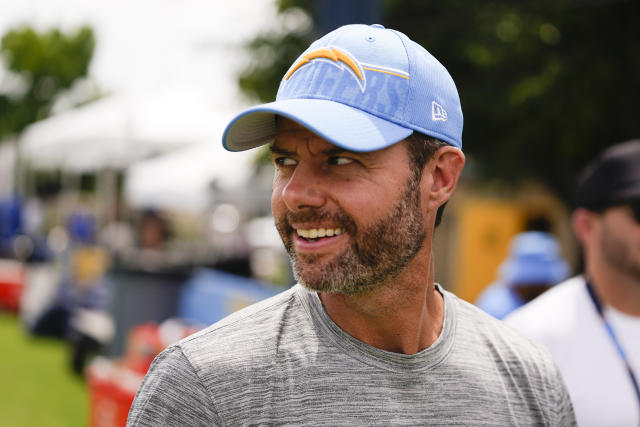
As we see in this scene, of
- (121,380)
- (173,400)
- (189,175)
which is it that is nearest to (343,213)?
(173,400)

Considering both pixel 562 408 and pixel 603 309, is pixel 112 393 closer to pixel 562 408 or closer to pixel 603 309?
pixel 603 309

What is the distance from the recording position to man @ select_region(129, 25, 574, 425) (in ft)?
5.39

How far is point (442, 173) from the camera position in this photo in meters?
1.96

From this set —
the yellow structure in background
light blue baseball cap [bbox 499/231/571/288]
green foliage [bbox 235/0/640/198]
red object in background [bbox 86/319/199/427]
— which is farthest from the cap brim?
the yellow structure in background

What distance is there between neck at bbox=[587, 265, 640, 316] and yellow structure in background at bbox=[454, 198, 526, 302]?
13058 millimetres

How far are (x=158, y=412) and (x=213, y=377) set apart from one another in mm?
136

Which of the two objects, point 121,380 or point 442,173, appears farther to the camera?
point 121,380

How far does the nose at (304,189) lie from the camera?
173cm

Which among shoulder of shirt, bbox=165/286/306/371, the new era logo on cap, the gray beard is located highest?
the new era logo on cap

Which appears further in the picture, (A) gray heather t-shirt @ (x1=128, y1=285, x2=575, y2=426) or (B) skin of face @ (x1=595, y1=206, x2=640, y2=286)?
(B) skin of face @ (x1=595, y1=206, x2=640, y2=286)

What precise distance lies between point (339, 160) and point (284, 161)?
0.17 meters

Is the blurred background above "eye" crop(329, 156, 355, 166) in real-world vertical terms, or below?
above

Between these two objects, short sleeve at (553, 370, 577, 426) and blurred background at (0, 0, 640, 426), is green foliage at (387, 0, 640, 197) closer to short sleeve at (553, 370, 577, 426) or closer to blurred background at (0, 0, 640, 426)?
blurred background at (0, 0, 640, 426)

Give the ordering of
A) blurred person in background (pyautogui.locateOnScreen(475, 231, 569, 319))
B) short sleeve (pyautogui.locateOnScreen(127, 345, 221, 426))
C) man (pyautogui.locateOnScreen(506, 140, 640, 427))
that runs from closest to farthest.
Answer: short sleeve (pyautogui.locateOnScreen(127, 345, 221, 426)) → man (pyautogui.locateOnScreen(506, 140, 640, 427)) → blurred person in background (pyautogui.locateOnScreen(475, 231, 569, 319))
